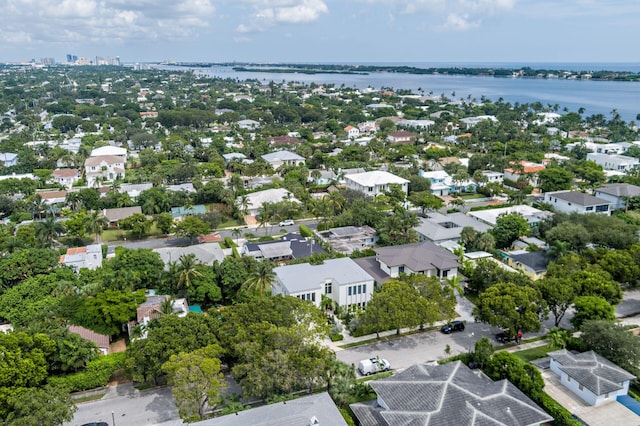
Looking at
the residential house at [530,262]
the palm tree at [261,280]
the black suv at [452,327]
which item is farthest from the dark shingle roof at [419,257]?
the palm tree at [261,280]

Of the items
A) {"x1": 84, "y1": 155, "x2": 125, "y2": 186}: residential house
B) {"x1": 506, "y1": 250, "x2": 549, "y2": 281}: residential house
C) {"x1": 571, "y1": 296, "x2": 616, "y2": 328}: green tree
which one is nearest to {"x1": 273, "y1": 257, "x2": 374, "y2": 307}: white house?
{"x1": 571, "y1": 296, "x2": 616, "y2": 328}: green tree

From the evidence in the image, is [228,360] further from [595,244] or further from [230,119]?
[230,119]

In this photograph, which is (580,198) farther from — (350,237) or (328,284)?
(328,284)

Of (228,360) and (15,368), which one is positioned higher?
(15,368)

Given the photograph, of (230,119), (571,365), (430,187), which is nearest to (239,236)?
(430,187)

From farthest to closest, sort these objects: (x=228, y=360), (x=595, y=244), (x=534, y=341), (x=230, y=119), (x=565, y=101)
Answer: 1. (x=565, y=101)
2. (x=230, y=119)
3. (x=595, y=244)
4. (x=534, y=341)
5. (x=228, y=360)

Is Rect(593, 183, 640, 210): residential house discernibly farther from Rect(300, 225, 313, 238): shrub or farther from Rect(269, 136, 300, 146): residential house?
Rect(269, 136, 300, 146): residential house

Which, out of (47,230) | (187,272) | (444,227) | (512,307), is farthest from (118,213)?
(512,307)
